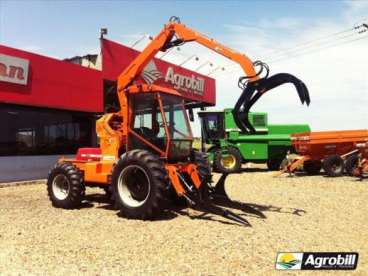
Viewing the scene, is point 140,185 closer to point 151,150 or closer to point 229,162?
point 151,150

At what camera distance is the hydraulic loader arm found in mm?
8117

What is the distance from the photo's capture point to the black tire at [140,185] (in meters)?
7.27

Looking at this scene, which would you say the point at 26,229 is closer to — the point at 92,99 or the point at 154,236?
the point at 154,236

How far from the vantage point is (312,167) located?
1664 cm

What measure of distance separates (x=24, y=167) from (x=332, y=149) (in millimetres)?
12028

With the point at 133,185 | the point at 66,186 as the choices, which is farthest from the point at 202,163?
the point at 66,186

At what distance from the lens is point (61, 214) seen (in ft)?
26.7

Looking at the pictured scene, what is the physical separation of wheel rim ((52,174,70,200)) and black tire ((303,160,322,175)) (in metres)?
10.9

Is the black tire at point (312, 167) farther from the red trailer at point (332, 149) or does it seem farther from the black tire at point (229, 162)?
the black tire at point (229, 162)

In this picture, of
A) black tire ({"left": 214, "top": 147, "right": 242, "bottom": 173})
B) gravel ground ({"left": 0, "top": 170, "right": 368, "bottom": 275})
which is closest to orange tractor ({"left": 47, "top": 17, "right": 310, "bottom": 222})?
Answer: gravel ground ({"left": 0, "top": 170, "right": 368, "bottom": 275})

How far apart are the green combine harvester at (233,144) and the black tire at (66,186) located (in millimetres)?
9623

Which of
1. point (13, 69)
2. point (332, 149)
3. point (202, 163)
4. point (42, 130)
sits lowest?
point (202, 163)

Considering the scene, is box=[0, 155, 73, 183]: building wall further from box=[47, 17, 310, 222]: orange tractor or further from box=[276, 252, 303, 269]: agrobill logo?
box=[276, 252, 303, 269]: agrobill logo

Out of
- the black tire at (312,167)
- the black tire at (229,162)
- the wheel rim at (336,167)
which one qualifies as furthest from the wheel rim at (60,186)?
the black tire at (312,167)
